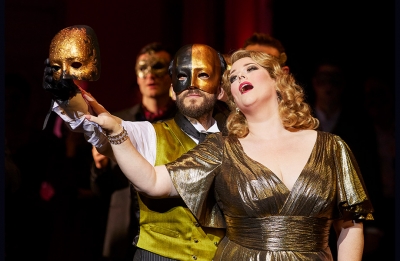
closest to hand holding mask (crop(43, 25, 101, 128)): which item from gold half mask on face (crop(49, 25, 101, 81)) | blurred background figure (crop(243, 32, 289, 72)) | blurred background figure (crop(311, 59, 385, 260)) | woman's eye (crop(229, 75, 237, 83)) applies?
gold half mask on face (crop(49, 25, 101, 81))

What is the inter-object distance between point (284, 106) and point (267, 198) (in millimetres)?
412

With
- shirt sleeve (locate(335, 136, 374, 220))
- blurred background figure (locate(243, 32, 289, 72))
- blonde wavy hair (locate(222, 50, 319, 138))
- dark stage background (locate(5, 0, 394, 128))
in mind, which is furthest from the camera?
dark stage background (locate(5, 0, 394, 128))

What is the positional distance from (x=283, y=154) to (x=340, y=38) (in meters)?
2.16

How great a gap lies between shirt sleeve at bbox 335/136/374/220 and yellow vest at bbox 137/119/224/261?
1.63 feet

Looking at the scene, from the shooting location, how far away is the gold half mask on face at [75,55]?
304cm

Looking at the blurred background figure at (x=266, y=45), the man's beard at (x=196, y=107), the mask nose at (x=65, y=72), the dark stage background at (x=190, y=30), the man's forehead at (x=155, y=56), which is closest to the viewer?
the mask nose at (x=65, y=72)

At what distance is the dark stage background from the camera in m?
5.05

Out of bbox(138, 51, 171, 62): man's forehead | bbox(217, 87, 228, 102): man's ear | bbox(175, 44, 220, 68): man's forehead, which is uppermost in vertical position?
bbox(138, 51, 171, 62): man's forehead

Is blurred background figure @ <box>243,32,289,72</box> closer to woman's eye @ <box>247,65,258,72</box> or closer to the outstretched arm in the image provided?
woman's eye @ <box>247,65,258,72</box>

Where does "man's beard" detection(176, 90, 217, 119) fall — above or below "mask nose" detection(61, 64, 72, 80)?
below

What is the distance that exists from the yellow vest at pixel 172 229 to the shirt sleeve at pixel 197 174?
10 cm

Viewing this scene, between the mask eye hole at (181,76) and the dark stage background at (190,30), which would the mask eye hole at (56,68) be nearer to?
the mask eye hole at (181,76)

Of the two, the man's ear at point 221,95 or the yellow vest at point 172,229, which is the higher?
the man's ear at point 221,95

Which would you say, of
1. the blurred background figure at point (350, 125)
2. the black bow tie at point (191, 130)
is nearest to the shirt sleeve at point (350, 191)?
the black bow tie at point (191, 130)
